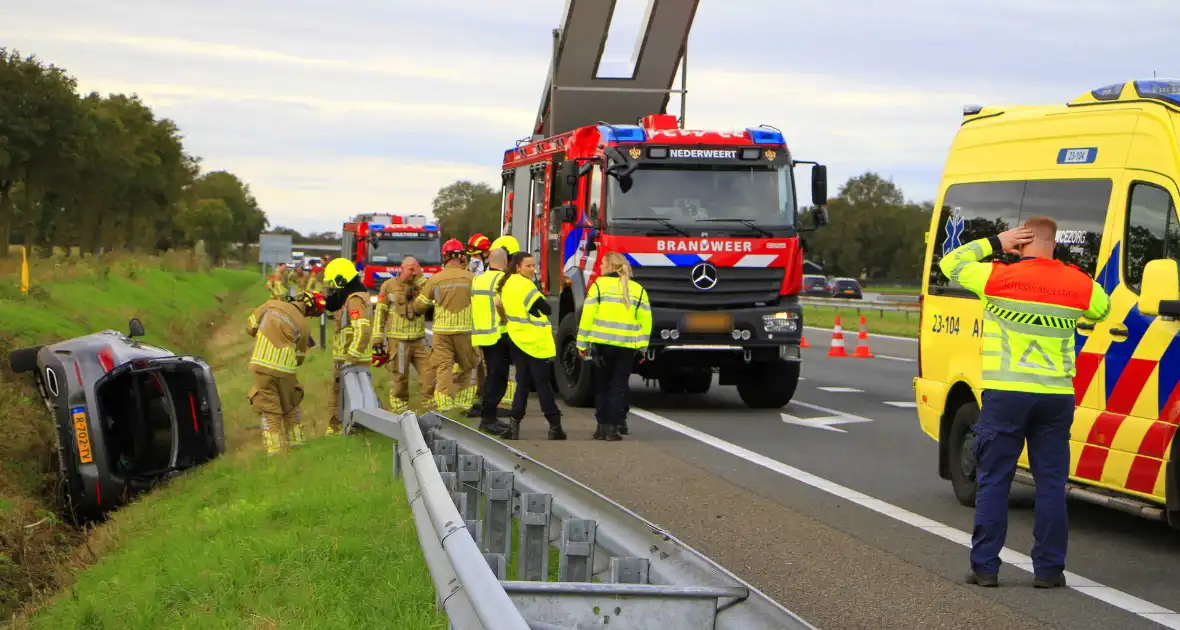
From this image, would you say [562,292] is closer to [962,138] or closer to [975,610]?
[962,138]

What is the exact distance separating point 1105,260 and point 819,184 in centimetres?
763

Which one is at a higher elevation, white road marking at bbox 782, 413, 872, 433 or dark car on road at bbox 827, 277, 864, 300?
white road marking at bbox 782, 413, 872, 433

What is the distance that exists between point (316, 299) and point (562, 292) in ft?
13.5

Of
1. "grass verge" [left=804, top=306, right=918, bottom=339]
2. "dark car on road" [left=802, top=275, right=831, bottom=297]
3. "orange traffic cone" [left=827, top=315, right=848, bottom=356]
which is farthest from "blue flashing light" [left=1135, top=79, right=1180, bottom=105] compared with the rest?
"dark car on road" [left=802, top=275, right=831, bottom=297]

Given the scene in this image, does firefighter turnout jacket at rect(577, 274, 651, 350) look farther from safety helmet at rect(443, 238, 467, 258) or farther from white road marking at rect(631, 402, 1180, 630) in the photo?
safety helmet at rect(443, 238, 467, 258)

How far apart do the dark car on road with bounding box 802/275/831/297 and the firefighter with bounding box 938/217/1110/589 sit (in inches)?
2412

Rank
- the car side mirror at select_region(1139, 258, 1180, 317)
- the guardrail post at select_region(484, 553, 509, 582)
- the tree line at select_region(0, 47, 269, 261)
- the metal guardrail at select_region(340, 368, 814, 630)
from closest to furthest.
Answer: the metal guardrail at select_region(340, 368, 814, 630)
the guardrail post at select_region(484, 553, 509, 582)
the car side mirror at select_region(1139, 258, 1180, 317)
the tree line at select_region(0, 47, 269, 261)

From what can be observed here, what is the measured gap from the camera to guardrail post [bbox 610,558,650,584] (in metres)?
5.27

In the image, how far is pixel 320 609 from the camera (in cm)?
714

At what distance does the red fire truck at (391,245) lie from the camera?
39531 millimetres

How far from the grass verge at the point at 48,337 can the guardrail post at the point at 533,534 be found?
5.45 metres

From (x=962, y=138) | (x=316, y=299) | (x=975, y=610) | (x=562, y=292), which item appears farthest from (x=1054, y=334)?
(x=562, y=292)

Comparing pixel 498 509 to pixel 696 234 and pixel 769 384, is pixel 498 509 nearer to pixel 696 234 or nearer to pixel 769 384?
pixel 696 234

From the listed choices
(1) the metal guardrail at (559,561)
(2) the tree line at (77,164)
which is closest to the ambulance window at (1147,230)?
(1) the metal guardrail at (559,561)
